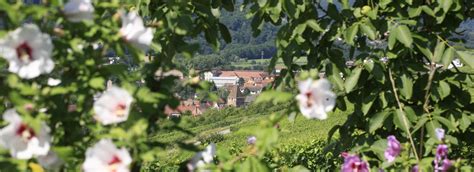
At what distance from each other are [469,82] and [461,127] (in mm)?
251

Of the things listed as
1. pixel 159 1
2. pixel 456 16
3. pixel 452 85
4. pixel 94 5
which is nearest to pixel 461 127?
pixel 452 85

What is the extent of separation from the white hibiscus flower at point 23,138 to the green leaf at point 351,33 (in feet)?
5.73

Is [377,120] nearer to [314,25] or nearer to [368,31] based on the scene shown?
[368,31]

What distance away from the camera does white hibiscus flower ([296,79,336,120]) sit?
1.39m

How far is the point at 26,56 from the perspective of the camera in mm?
1300

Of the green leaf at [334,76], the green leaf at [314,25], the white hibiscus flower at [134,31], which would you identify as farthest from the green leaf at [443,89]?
the white hibiscus flower at [134,31]

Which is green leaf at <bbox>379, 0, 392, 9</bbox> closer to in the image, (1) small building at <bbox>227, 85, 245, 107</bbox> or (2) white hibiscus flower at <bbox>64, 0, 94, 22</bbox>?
A: (2) white hibiscus flower at <bbox>64, 0, 94, 22</bbox>

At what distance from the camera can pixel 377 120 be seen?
116 inches

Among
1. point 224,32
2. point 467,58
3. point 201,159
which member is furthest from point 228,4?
point 201,159

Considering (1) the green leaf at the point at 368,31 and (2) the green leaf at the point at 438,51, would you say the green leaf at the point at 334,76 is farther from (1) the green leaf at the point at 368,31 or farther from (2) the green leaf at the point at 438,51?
(2) the green leaf at the point at 438,51

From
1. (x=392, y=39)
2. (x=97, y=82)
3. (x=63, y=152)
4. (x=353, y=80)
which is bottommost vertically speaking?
(x=353, y=80)

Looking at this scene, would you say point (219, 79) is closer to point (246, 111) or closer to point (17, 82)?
point (246, 111)

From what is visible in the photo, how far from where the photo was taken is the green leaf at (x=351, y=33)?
9.29 ft

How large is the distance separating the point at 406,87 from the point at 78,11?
1.89m
